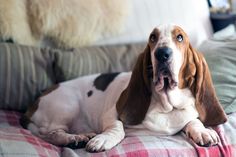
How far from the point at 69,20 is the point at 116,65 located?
34cm

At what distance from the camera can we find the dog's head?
1471 mm

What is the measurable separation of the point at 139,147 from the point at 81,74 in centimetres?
64

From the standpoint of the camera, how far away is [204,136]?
1.53m

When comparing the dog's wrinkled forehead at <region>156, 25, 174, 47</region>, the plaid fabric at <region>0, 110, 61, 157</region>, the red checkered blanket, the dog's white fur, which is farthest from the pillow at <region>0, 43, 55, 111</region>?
the dog's wrinkled forehead at <region>156, 25, 174, 47</region>

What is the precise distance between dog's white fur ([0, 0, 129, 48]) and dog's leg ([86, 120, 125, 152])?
71cm

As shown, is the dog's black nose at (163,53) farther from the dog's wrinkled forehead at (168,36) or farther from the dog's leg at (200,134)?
the dog's leg at (200,134)

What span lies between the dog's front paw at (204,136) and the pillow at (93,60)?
655mm

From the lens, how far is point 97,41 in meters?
2.24

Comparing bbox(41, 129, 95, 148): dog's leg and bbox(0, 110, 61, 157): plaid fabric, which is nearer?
bbox(0, 110, 61, 157): plaid fabric

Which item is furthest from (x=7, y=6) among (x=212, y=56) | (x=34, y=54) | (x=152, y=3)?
(x=212, y=56)

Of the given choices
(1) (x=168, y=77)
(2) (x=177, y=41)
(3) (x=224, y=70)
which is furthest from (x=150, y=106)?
(3) (x=224, y=70)

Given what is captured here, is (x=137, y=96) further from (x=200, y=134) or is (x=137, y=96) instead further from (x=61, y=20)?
(x=61, y=20)

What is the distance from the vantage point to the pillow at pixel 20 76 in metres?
1.95

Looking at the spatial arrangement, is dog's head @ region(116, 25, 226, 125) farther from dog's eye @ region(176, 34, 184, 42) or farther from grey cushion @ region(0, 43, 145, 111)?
grey cushion @ region(0, 43, 145, 111)
